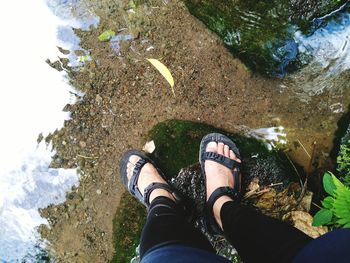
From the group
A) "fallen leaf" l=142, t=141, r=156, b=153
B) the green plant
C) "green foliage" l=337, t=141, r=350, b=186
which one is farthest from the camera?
"fallen leaf" l=142, t=141, r=156, b=153

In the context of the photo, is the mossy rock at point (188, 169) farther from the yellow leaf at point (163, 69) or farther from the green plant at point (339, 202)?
the green plant at point (339, 202)

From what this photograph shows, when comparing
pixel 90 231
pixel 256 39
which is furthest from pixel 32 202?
pixel 256 39

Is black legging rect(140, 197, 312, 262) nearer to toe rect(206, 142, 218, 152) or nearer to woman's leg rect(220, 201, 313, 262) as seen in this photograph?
woman's leg rect(220, 201, 313, 262)

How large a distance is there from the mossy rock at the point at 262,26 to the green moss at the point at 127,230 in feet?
4.98

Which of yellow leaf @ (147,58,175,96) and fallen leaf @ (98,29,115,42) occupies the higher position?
fallen leaf @ (98,29,115,42)

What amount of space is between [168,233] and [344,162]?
Result: 157 centimetres

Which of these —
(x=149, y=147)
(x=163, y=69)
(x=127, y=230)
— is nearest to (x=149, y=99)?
(x=163, y=69)

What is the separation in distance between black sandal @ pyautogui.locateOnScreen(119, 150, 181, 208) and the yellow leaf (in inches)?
24.0

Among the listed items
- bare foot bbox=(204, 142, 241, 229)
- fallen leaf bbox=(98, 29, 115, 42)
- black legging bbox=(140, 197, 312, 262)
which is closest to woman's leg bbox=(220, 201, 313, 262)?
black legging bbox=(140, 197, 312, 262)

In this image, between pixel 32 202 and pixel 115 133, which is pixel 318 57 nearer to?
pixel 115 133

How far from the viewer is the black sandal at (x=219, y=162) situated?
9.27 ft

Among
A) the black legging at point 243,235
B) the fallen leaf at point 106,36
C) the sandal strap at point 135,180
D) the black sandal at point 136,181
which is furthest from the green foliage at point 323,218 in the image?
the fallen leaf at point 106,36

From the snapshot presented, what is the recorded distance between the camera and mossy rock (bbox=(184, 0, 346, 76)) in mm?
3006

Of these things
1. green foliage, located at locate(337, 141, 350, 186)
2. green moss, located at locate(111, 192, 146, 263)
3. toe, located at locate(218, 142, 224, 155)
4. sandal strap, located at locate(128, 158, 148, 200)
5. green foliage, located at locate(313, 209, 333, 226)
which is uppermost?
green foliage, located at locate(337, 141, 350, 186)
